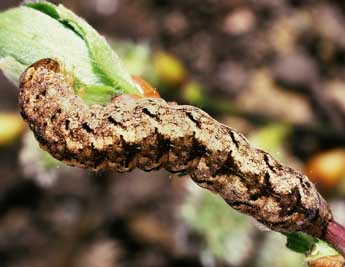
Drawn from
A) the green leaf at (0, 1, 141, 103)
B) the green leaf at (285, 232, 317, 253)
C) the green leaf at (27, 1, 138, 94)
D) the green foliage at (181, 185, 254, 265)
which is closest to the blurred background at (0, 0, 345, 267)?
the green foliage at (181, 185, 254, 265)

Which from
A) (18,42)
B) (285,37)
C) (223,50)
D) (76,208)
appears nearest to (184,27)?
(223,50)

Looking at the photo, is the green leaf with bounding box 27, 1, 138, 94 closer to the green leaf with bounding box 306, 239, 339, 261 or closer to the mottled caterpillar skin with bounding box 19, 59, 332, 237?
the mottled caterpillar skin with bounding box 19, 59, 332, 237

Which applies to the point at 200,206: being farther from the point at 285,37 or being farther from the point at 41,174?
the point at 285,37

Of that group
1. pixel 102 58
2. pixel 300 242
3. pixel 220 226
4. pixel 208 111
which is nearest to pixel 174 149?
pixel 102 58

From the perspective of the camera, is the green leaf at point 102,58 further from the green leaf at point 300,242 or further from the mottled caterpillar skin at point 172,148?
the green leaf at point 300,242

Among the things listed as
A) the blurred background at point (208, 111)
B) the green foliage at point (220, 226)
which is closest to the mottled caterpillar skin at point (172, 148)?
the blurred background at point (208, 111)

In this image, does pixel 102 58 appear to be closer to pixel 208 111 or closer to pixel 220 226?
pixel 220 226
